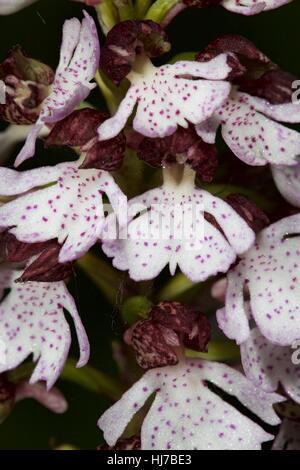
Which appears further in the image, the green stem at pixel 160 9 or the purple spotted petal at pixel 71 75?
the green stem at pixel 160 9

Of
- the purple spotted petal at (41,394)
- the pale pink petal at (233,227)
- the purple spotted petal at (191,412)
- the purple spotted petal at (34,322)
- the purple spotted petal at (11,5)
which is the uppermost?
the purple spotted petal at (11,5)

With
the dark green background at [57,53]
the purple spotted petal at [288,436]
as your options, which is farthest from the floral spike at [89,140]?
the dark green background at [57,53]

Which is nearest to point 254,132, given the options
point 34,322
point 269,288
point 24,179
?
point 269,288

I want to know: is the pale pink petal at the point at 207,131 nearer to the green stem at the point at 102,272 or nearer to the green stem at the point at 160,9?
the green stem at the point at 160,9

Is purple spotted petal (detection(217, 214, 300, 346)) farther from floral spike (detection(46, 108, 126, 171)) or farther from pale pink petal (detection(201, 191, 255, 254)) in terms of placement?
floral spike (detection(46, 108, 126, 171))

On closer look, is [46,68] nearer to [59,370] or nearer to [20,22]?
[59,370]

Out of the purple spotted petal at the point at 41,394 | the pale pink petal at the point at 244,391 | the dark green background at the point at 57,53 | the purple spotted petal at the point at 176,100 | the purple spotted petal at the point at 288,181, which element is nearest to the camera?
the purple spotted petal at the point at 176,100

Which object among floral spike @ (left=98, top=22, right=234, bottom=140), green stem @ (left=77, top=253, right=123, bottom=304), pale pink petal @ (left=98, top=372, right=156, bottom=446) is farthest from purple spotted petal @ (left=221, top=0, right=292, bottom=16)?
pale pink petal @ (left=98, top=372, right=156, bottom=446)

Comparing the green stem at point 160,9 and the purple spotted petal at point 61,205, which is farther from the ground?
the green stem at point 160,9
